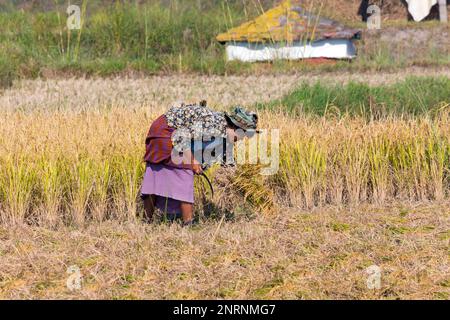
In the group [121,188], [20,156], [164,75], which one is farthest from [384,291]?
[164,75]

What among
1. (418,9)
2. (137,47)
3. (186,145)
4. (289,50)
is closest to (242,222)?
(186,145)

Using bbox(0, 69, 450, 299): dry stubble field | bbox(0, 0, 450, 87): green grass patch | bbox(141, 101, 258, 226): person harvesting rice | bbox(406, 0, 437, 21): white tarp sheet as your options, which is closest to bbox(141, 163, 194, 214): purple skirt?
bbox(141, 101, 258, 226): person harvesting rice

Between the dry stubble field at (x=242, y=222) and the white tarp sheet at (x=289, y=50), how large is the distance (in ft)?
17.8

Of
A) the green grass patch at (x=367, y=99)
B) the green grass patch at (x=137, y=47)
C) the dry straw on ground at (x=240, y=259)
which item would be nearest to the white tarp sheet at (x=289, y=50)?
the green grass patch at (x=137, y=47)

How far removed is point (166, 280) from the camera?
15.8 ft

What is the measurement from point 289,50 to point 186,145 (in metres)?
7.78

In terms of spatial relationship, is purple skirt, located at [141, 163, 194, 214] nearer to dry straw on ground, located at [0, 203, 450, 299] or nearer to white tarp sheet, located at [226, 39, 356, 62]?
dry straw on ground, located at [0, 203, 450, 299]

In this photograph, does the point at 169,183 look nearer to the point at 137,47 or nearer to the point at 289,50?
the point at 289,50

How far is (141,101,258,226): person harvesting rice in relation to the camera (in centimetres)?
573

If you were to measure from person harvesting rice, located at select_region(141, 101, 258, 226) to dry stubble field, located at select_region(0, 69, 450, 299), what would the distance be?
0.24 meters

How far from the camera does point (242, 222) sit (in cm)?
598

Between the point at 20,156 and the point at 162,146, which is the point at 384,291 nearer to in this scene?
the point at 162,146

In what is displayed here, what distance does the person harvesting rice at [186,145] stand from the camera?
5730 mm
